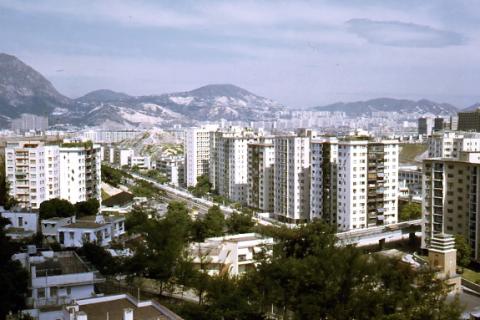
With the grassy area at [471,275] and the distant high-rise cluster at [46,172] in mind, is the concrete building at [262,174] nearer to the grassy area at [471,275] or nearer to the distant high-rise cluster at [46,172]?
the distant high-rise cluster at [46,172]

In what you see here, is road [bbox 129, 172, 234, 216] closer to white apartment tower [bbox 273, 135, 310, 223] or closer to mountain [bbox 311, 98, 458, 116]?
white apartment tower [bbox 273, 135, 310, 223]

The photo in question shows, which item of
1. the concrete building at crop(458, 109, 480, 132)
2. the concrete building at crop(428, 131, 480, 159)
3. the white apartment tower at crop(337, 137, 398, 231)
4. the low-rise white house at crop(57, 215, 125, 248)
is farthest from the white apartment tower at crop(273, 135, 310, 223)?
the concrete building at crop(458, 109, 480, 132)

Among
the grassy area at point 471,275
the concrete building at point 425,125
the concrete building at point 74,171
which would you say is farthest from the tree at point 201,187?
the concrete building at point 425,125

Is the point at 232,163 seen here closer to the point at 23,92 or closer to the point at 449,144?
the point at 449,144

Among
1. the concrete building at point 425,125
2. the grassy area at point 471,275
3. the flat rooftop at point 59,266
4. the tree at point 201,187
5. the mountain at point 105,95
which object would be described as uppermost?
the mountain at point 105,95

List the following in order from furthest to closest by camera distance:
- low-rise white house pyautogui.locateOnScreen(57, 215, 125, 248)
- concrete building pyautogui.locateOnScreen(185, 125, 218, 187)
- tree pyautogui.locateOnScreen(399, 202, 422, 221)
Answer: concrete building pyautogui.locateOnScreen(185, 125, 218, 187) < tree pyautogui.locateOnScreen(399, 202, 422, 221) < low-rise white house pyautogui.locateOnScreen(57, 215, 125, 248)

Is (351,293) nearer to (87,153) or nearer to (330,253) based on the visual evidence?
(330,253)

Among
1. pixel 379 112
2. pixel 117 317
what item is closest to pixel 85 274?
pixel 117 317
